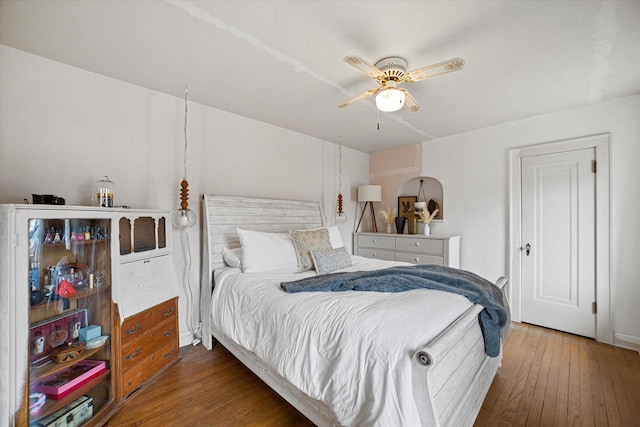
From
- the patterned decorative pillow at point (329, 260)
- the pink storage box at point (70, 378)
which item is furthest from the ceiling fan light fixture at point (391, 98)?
the pink storage box at point (70, 378)

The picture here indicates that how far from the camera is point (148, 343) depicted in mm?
2035

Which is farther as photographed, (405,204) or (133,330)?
(405,204)

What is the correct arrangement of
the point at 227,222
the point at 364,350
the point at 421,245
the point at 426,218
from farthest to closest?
1. the point at 426,218
2. the point at 421,245
3. the point at 227,222
4. the point at 364,350

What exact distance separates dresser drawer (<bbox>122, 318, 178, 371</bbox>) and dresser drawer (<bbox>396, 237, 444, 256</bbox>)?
9.48 ft

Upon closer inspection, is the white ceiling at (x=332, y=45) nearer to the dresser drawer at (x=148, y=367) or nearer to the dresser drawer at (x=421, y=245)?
the dresser drawer at (x=421, y=245)

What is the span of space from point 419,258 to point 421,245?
0.18m

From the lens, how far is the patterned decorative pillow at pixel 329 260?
8.21ft

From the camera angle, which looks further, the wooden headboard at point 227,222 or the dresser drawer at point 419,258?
the dresser drawer at point 419,258

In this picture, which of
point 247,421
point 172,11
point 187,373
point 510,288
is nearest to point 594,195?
point 510,288

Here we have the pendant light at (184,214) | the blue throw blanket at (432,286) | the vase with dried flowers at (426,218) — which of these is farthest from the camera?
the vase with dried flowers at (426,218)

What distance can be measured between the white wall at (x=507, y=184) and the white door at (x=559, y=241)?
177mm


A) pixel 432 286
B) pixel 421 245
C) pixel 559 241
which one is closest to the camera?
pixel 432 286

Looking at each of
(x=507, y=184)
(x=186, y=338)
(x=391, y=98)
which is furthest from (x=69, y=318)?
(x=507, y=184)

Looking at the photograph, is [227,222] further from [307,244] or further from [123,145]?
[123,145]
